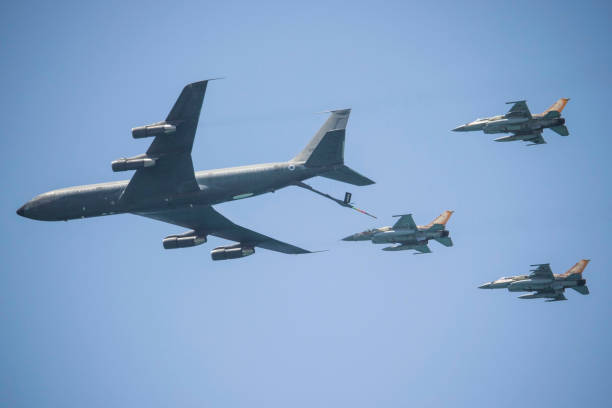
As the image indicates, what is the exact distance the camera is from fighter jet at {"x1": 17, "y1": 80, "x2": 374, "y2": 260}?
46062 millimetres

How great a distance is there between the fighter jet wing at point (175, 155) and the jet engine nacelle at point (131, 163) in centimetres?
30

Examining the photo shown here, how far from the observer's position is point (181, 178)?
48.3 m

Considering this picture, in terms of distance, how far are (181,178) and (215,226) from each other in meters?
6.58

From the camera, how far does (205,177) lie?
48.5 metres

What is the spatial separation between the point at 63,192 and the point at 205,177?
9.32m

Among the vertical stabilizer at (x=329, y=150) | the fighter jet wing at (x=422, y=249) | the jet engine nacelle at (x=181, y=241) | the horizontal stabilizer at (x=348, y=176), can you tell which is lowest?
the fighter jet wing at (x=422, y=249)

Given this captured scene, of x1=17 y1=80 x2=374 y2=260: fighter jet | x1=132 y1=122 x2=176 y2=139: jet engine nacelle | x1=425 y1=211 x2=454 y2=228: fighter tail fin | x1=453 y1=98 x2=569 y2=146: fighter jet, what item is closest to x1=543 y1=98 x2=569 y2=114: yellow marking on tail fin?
x1=453 y1=98 x2=569 y2=146: fighter jet

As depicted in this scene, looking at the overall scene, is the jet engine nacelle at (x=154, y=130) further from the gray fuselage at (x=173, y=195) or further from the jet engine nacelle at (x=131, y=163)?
the gray fuselage at (x=173, y=195)

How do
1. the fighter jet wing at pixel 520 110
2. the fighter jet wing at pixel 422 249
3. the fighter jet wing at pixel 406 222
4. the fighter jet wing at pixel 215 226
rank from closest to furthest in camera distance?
1. the fighter jet wing at pixel 215 226
2. the fighter jet wing at pixel 520 110
3. the fighter jet wing at pixel 406 222
4. the fighter jet wing at pixel 422 249

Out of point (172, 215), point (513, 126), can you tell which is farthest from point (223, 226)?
point (513, 126)

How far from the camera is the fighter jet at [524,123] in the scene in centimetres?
6050

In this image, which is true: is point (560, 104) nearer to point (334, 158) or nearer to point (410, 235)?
point (410, 235)

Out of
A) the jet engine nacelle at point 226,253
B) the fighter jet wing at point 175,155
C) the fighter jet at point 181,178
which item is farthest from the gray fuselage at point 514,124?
the fighter jet wing at point 175,155

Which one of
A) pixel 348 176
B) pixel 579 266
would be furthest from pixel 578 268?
pixel 348 176
